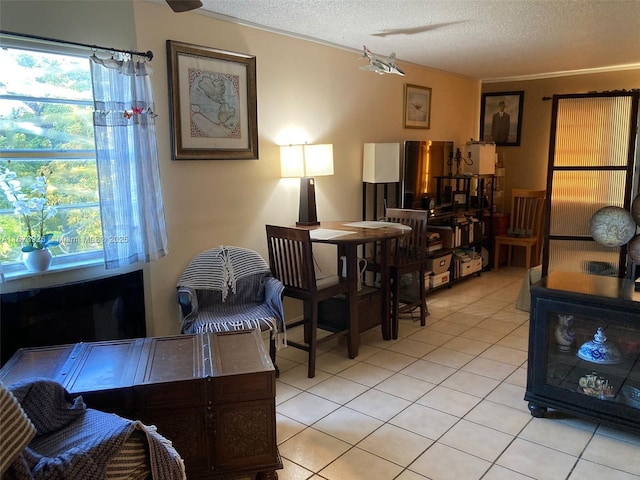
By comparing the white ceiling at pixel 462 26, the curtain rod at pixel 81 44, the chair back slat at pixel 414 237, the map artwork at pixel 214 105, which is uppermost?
the white ceiling at pixel 462 26

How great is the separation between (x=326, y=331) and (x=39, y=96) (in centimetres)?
247

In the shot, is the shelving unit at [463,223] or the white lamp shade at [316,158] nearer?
the white lamp shade at [316,158]

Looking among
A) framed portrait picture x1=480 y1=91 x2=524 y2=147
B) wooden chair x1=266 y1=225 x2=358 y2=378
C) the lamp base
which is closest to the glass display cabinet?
wooden chair x1=266 y1=225 x2=358 y2=378

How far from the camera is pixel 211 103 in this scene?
3.23m

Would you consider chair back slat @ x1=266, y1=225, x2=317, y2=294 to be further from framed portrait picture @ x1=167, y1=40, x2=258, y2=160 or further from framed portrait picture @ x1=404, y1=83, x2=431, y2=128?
framed portrait picture @ x1=404, y1=83, x2=431, y2=128

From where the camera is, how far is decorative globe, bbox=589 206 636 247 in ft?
8.70

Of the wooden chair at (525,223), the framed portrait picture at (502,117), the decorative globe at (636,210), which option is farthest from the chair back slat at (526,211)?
the decorative globe at (636,210)

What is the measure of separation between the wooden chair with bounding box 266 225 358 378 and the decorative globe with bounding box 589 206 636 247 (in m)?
1.54

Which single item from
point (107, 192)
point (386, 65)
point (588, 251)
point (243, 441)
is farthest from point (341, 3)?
point (243, 441)

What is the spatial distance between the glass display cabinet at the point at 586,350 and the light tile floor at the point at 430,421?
15cm

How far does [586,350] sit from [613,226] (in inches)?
27.3

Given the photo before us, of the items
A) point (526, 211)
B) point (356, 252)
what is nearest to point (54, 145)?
point (356, 252)

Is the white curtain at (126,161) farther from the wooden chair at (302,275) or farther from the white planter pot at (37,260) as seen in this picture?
the wooden chair at (302,275)

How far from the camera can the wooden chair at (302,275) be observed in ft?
9.98
